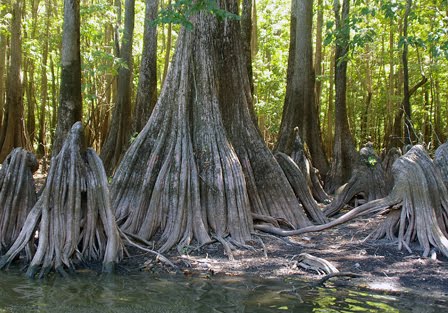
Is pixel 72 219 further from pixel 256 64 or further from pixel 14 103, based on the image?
pixel 256 64

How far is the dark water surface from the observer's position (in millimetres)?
5078

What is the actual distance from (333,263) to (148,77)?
26.5ft

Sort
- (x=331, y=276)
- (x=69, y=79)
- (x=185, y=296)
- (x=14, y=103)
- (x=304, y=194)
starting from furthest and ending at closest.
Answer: (x=14, y=103)
(x=304, y=194)
(x=69, y=79)
(x=331, y=276)
(x=185, y=296)

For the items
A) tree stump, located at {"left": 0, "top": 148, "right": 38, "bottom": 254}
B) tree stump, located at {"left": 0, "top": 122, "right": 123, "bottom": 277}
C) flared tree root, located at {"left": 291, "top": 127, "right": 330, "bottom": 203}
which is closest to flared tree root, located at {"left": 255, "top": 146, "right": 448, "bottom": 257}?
tree stump, located at {"left": 0, "top": 122, "right": 123, "bottom": 277}

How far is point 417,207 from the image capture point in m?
7.54

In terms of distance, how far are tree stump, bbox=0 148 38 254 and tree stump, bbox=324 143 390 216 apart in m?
5.34

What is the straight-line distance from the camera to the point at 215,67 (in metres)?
8.86

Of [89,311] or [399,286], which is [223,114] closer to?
[399,286]

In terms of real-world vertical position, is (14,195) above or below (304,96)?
below

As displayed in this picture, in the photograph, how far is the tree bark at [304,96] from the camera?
13344 mm

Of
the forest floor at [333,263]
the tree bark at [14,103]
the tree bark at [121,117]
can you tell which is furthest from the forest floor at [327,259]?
the tree bark at [14,103]

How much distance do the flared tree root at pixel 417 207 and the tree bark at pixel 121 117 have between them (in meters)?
6.96

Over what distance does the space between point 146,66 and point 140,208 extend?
251 inches

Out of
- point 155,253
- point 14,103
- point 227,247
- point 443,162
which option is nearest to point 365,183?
point 443,162
